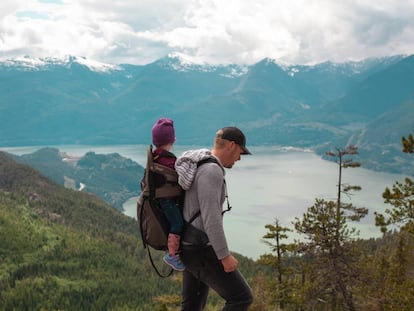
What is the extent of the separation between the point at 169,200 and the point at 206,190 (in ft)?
1.94

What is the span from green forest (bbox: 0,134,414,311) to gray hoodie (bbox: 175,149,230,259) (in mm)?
8370

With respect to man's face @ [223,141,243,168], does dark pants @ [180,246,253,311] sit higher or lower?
lower

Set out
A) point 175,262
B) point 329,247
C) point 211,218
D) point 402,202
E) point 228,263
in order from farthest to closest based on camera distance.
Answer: point 329,247
point 402,202
point 175,262
point 228,263
point 211,218

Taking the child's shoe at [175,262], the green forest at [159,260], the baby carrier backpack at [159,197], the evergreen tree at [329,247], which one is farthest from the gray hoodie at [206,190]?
the evergreen tree at [329,247]

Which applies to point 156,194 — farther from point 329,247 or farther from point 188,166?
point 329,247

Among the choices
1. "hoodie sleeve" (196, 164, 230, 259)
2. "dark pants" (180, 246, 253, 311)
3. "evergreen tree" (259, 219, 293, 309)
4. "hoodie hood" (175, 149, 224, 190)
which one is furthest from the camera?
"evergreen tree" (259, 219, 293, 309)

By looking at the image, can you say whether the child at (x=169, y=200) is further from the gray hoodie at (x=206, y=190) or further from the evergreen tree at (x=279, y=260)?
the evergreen tree at (x=279, y=260)

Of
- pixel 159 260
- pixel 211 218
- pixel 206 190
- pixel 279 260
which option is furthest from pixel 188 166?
pixel 159 260

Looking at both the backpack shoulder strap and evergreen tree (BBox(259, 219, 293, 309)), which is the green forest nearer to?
evergreen tree (BBox(259, 219, 293, 309))

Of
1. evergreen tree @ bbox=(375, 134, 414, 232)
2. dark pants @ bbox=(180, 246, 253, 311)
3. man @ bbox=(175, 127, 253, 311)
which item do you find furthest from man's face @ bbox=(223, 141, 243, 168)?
evergreen tree @ bbox=(375, 134, 414, 232)

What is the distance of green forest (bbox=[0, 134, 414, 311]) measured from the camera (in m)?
22.1

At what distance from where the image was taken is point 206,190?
5.66 meters

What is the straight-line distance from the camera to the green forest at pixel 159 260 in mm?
22094

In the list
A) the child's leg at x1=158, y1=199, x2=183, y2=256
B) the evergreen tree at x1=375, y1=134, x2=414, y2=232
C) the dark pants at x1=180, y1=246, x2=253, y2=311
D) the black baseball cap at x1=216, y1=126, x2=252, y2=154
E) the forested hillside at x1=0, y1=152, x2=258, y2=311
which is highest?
the black baseball cap at x1=216, y1=126, x2=252, y2=154
